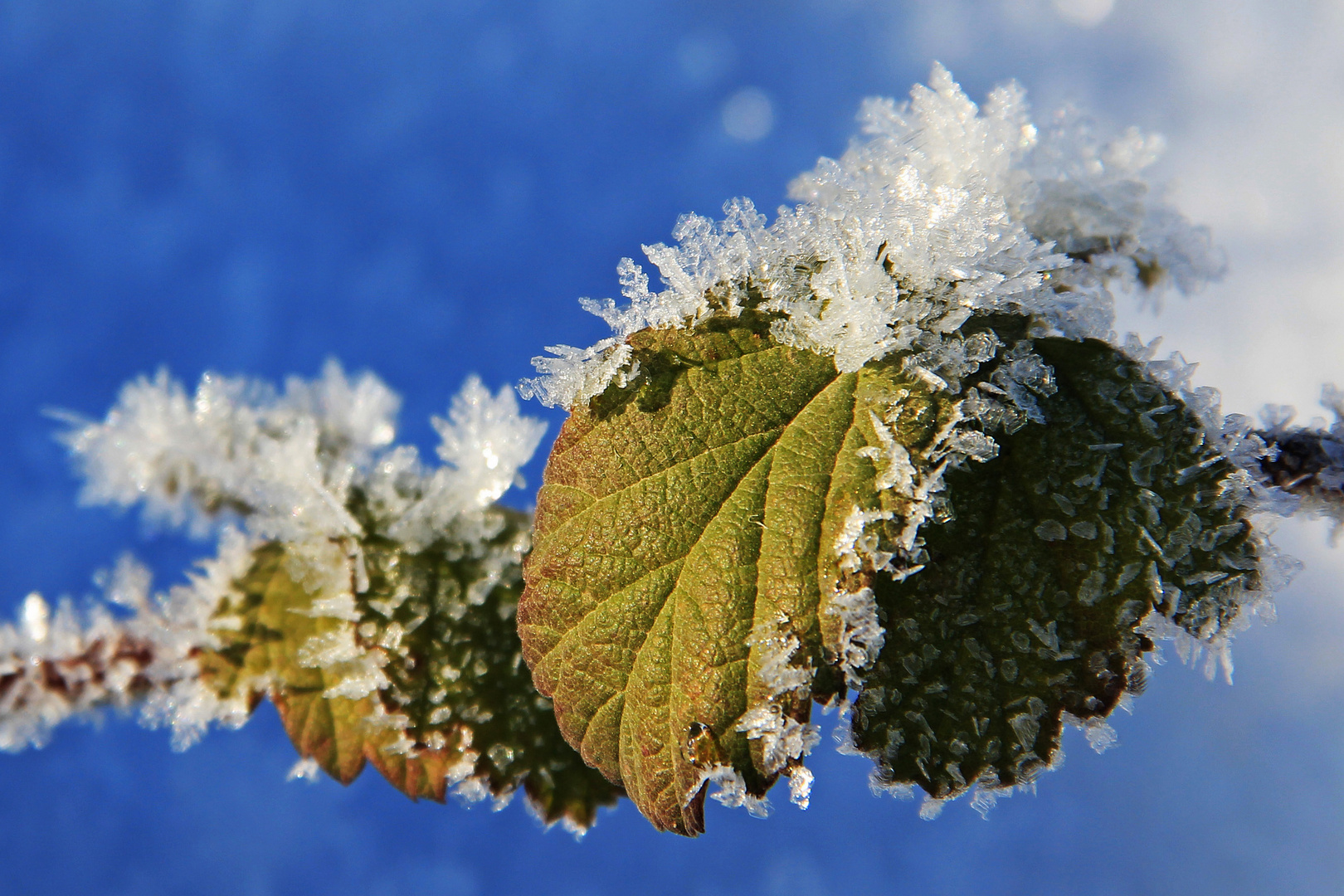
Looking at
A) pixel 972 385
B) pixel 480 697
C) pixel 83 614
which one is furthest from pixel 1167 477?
pixel 83 614

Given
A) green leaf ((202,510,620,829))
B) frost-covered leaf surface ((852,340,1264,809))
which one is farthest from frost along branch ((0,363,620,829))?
frost-covered leaf surface ((852,340,1264,809))

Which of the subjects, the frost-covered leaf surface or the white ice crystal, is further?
the white ice crystal

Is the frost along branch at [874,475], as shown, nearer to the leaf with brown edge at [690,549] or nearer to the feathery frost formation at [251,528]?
the leaf with brown edge at [690,549]

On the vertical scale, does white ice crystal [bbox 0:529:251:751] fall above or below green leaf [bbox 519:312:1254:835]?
above

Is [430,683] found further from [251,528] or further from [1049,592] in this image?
[1049,592]

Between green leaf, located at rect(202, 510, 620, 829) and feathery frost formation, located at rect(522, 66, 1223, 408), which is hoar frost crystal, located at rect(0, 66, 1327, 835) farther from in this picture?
green leaf, located at rect(202, 510, 620, 829)

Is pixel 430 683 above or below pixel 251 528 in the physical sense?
below

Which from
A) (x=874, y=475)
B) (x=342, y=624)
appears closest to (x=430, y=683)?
(x=342, y=624)
